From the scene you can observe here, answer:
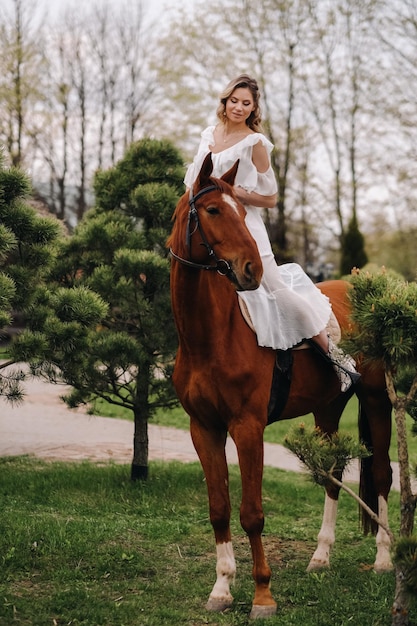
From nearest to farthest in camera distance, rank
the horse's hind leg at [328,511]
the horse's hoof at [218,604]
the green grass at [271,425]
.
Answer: the horse's hoof at [218,604] < the horse's hind leg at [328,511] < the green grass at [271,425]

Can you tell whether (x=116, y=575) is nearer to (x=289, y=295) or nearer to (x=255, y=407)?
(x=255, y=407)

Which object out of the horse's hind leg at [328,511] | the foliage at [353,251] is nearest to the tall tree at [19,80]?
the foliage at [353,251]

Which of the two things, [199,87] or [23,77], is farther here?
[199,87]

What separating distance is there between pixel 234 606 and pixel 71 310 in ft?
7.71

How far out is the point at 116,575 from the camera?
4.34 metres

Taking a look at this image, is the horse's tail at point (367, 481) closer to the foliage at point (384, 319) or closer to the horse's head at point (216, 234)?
the foliage at point (384, 319)

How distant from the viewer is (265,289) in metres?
4.10

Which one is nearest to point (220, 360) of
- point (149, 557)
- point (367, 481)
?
point (149, 557)

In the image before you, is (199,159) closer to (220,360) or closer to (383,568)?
(220,360)

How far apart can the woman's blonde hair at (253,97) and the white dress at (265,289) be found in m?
0.15

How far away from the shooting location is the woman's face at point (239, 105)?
13.4 ft

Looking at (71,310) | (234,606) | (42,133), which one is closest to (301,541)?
(234,606)

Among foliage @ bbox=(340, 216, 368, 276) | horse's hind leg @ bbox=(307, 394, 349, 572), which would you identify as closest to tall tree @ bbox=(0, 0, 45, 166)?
foliage @ bbox=(340, 216, 368, 276)

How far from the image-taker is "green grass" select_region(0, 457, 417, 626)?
374cm
